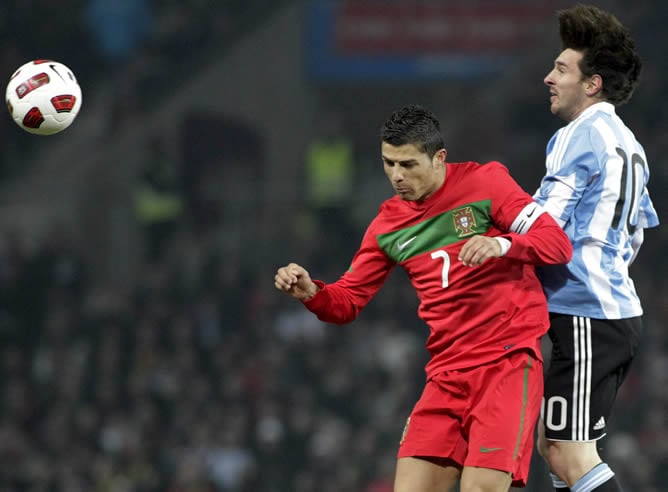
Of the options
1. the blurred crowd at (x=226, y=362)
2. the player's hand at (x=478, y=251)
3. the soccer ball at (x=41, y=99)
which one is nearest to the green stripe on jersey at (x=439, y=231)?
the player's hand at (x=478, y=251)

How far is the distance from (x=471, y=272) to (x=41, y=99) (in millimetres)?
2163

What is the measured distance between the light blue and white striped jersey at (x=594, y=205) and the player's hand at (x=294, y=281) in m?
0.88

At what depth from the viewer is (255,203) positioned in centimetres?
1309

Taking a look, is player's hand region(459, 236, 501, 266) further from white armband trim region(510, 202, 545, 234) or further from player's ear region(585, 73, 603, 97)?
player's ear region(585, 73, 603, 97)

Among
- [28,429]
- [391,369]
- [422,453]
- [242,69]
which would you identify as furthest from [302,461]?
[422,453]

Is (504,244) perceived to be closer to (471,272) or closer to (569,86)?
(471,272)

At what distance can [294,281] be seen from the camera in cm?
396

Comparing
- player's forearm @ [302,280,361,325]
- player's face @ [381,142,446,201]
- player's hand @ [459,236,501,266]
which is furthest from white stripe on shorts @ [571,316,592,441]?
player's forearm @ [302,280,361,325]

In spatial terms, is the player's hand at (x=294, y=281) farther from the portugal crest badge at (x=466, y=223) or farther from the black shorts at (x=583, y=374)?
the black shorts at (x=583, y=374)

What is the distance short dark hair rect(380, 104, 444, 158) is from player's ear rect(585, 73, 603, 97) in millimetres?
564

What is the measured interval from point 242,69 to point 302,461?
18.7 feet

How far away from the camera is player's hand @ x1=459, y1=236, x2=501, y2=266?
360 cm

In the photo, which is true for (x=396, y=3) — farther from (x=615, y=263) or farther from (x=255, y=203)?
(x=615, y=263)

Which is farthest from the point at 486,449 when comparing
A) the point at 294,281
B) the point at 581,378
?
the point at 294,281
